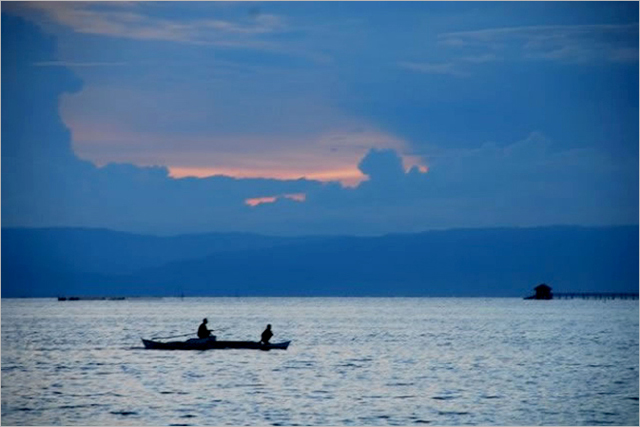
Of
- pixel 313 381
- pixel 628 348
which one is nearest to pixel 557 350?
pixel 628 348

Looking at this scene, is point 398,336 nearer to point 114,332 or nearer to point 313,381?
point 114,332

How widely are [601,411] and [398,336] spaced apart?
60.1 meters

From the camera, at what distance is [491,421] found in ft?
150

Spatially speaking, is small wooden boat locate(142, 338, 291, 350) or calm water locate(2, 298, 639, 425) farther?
small wooden boat locate(142, 338, 291, 350)

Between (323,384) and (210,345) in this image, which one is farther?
(210,345)

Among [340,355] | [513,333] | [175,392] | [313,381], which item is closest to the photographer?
[175,392]

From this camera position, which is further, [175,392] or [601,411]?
[175,392]

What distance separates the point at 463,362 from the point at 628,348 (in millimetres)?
22929

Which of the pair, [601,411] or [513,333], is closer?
[601,411]

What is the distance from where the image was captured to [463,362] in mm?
73250

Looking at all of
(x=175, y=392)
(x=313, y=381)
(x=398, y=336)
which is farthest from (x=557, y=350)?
(x=175, y=392)

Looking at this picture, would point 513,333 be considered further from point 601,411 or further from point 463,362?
point 601,411

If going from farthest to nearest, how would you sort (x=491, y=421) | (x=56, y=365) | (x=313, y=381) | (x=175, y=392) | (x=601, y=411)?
(x=56, y=365) < (x=313, y=381) < (x=175, y=392) < (x=601, y=411) < (x=491, y=421)

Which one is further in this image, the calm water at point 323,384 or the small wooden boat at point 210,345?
the small wooden boat at point 210,345
